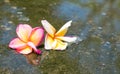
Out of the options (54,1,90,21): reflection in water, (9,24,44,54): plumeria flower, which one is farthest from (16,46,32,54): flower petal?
(54,1,90,21): reflection in water

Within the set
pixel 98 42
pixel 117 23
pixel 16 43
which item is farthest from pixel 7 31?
pixel 117 23

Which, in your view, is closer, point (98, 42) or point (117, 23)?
point (98, 42)

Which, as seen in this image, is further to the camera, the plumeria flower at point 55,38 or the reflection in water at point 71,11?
the reflection in water at point 71,11

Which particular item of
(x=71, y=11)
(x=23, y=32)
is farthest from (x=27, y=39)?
(x=71, y=11)

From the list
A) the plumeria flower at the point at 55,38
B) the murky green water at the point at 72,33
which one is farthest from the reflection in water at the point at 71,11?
the plumeria flower at the point at 55,38

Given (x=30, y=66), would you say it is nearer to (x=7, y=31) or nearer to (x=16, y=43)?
(x=16, y=43)

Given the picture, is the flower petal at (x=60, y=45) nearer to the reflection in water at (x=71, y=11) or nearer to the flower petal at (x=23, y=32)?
the flower petal at (x=23, y=32)

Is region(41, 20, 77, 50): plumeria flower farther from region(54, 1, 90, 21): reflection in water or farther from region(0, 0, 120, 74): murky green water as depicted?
region(54, 1, 90, 21): reflection in water
